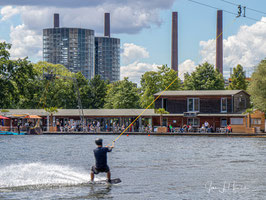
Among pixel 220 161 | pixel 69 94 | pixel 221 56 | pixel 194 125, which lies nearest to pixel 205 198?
pixel 220 161

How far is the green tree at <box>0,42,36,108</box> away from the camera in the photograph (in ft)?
219

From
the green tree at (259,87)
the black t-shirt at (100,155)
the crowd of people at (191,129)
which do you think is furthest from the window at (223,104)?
the black t-shirt at (100,155)

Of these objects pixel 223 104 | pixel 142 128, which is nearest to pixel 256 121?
pixel 223 104

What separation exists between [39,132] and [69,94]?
1185 inches

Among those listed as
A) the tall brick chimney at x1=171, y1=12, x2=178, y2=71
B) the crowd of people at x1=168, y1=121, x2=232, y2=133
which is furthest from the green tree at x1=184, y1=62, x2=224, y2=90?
the tall brick chimney at x1=171, y1=12, x2=178, y2=71

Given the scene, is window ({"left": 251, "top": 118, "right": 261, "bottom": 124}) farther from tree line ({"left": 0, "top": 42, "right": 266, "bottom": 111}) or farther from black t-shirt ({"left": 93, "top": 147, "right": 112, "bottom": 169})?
black t-shirt ({"left": 93, "top": 147, "right": 112, "bottom": 169})

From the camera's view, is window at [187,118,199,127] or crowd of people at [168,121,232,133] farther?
window at [187,118,199,127]

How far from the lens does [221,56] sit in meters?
144

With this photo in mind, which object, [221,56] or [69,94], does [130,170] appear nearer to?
[69,94]

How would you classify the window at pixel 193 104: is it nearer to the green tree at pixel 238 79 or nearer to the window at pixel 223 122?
the window at pixel 223 122

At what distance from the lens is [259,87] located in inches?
2837

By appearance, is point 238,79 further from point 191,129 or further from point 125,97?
point 191,129

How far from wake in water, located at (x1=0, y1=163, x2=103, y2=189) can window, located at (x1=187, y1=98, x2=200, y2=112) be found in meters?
53.7

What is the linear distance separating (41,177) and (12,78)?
47758mm
